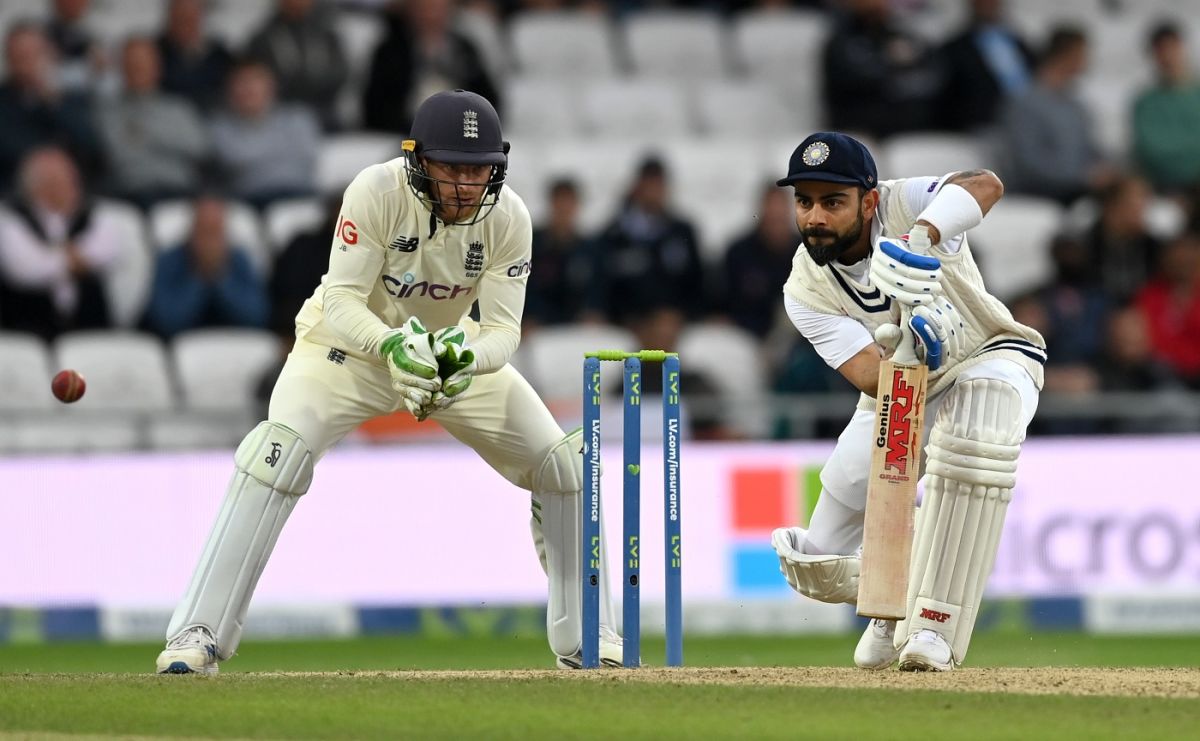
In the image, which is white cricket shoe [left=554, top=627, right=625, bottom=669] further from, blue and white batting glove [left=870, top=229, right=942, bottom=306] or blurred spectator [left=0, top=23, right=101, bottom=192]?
blurred spectator [left=0, top=23, right=101, bottom=192]

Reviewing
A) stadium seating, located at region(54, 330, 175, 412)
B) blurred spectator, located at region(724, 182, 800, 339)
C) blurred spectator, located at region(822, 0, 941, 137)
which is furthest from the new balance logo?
blurred spectator, located at region(822, 0, 941, 137)

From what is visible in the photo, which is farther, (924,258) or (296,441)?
(296,441)

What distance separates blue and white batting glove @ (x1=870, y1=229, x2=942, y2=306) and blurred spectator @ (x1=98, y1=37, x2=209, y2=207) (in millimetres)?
6424

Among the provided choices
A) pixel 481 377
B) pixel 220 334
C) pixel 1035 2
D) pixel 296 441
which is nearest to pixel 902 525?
pixel 481 377

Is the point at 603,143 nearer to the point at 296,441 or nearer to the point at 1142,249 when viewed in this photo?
the point at 1142,249

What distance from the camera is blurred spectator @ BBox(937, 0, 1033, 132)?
12688mm

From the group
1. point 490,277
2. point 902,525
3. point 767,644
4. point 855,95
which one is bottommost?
point 767,644

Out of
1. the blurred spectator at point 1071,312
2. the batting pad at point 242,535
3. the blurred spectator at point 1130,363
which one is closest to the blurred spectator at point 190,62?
the blurred spectator at point 1071,312

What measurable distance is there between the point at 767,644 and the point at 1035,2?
623 centimetres

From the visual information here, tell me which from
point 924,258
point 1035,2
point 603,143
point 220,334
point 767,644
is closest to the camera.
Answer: point 924,258

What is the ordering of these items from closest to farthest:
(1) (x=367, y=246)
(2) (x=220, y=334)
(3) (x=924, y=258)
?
(3) (x=924, y=258), (1) (x=367, y=246), (2) (x=220, y=334)

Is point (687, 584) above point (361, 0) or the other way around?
the other way around

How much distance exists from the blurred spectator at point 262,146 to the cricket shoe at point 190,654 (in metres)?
5.63

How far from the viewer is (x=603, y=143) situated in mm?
12367
